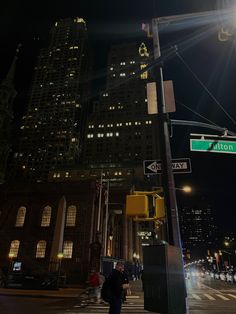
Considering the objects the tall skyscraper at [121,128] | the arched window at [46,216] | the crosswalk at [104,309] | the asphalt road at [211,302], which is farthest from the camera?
the tall skyscraper at [121,128]

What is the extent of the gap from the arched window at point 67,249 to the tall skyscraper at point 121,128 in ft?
258

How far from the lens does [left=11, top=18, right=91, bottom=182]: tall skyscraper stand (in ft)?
475

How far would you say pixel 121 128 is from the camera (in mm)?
134250

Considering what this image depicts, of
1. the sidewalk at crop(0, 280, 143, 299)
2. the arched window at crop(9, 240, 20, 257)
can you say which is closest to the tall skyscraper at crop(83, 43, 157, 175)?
the arched window at crop(9, 240, 20, 257)

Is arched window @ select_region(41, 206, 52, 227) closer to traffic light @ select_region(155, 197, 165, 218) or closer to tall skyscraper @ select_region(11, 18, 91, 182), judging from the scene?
traffic light @ select_region(155, 197, 165, 218)

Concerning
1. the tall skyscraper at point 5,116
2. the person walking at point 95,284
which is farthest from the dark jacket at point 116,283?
the tall skyscraper at point 5,116

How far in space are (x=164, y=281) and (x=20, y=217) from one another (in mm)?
35958

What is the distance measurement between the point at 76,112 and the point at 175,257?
531 feet

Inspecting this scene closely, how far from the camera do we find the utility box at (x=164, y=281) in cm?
517

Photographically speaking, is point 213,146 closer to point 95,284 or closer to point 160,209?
point 160,209

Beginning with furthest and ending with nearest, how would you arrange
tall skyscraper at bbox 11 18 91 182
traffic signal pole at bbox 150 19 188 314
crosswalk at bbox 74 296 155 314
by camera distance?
tall skyscraper at bbox 11 18 91 182, crosswalk at bbox 74 296 155 314, traffic signal pole at bbox 150 19 188 314

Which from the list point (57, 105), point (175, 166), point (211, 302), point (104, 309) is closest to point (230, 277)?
point (211, 302)

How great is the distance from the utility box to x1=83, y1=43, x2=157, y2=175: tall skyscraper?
108 metres

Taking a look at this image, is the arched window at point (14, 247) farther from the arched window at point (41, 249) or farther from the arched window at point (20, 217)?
the arched window at point (41, 249)
